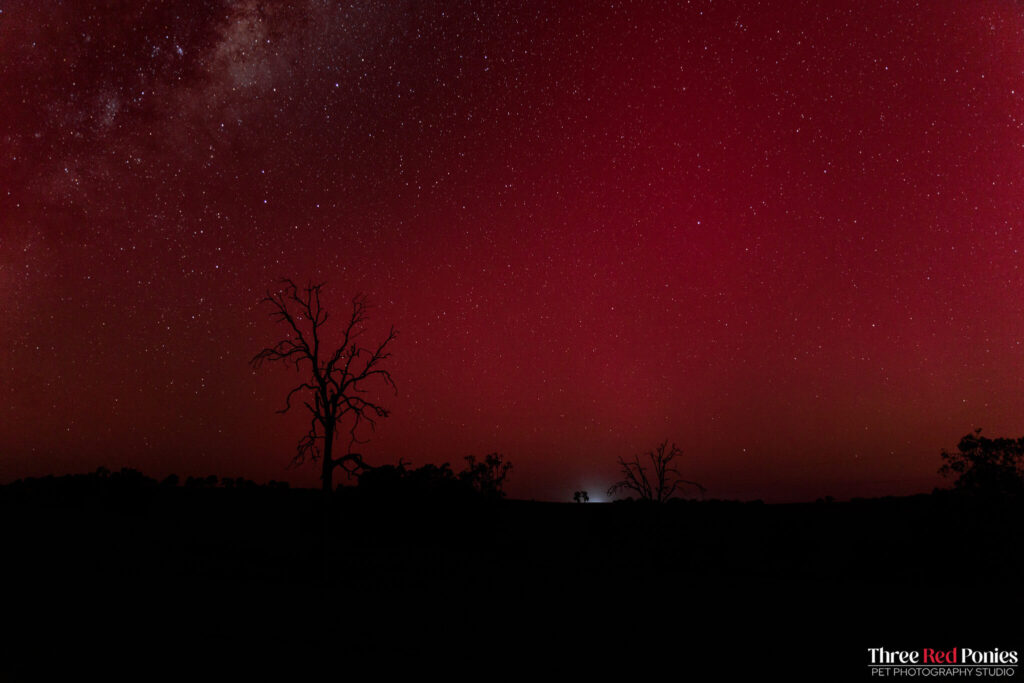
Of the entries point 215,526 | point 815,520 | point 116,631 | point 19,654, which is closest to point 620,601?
point 116,631

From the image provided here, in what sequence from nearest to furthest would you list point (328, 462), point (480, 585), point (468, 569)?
1. point (480, 585)
2. point (468, 569)
3. point (328, 462)

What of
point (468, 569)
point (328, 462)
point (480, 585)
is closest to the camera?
point (480, 585)


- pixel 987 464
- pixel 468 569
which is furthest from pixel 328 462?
pixel 987 464

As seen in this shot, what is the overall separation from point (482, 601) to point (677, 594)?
4483 mm

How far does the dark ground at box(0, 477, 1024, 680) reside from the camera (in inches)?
376

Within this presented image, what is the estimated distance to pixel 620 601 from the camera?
43.4 feet

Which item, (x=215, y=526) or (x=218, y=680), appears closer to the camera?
(x=218, y=680)

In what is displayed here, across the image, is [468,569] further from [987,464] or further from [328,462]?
[987,464]

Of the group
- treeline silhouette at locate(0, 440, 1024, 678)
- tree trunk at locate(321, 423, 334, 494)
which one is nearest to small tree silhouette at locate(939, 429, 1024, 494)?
treeline silhouette at locate(0, 440, 1024, 678)

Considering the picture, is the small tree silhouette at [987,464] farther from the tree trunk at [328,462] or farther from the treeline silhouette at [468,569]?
the tree trunk at [328,462]

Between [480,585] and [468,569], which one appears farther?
[468,569]

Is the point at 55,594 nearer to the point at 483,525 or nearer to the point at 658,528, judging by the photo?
the point at 483,525

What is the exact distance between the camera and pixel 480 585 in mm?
14531

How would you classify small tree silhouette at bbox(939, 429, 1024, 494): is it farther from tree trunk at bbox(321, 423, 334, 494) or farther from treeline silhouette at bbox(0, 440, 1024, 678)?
tree trunk at bbox(321, 423, 334, 494)
